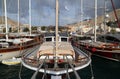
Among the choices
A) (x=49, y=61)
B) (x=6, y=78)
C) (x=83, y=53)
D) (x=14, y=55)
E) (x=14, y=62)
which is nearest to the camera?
(x=49, y=61)

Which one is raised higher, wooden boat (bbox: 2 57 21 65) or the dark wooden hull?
the dark wooden hull

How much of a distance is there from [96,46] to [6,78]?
16.9m

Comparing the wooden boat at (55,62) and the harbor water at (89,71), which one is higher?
the wooden boat at (55,62)

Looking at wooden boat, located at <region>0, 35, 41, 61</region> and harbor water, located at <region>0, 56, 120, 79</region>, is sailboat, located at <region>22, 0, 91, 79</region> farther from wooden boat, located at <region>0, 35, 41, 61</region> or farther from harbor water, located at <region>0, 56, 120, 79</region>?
wooden boat, located at <region>0, 35, 41, 61</region>

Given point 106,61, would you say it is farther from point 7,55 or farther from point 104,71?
point 7,55

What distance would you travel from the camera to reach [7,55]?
36906 mm

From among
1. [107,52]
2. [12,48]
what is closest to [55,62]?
[12,48]

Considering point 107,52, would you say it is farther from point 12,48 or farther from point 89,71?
point 12,48

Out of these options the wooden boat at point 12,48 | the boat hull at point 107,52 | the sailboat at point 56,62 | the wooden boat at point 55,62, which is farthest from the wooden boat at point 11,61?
the wooden boat at point 55,62

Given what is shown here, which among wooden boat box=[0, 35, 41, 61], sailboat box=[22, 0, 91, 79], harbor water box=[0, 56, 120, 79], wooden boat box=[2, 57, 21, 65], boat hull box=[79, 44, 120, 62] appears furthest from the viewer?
boat hull box=[79, 44, 120, 62]

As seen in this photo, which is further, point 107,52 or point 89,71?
point 107,52

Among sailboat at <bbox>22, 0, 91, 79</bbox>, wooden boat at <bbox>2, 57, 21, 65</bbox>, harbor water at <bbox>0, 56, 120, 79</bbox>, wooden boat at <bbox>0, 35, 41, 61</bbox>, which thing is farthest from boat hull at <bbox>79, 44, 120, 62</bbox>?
sailboat at <bbox>22, 0, 91, 79</bbox>

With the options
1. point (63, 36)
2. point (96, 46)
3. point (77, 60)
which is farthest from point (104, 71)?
point (77, 60)

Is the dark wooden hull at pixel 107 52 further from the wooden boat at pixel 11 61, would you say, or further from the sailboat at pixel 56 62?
the sailboat at pixel 56 62
